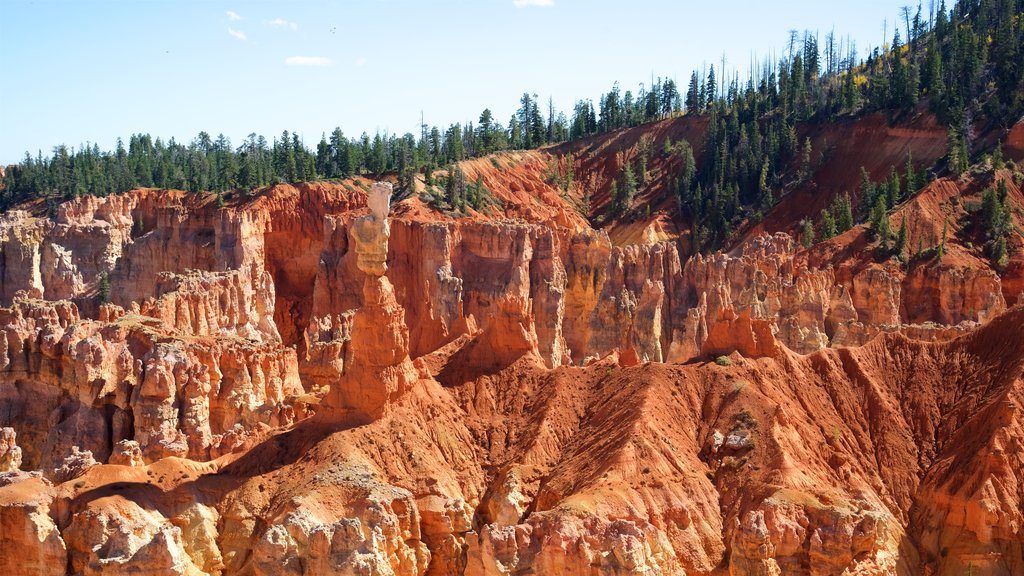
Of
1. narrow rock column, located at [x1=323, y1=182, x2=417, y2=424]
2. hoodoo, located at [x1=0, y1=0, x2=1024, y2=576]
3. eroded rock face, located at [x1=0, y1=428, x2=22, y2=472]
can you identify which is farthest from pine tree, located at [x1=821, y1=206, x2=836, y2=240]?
eroded rock face, located at [x1=0, y1=428, x2=22, y2=472]

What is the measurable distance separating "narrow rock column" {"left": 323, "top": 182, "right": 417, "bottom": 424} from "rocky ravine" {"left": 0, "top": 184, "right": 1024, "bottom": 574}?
0.09m

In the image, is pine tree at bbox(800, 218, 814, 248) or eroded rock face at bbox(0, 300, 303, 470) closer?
eroded rock face at bbox(0, 300, 303, 470)

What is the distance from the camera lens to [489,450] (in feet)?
171

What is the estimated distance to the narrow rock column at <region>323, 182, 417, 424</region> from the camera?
168 feet

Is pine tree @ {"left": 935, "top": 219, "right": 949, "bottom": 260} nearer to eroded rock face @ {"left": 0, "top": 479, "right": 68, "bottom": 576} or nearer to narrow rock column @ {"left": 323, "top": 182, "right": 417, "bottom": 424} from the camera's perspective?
narrow rock column @ {"left": 323, "top": 182, "right": 417, "bottom": 424}

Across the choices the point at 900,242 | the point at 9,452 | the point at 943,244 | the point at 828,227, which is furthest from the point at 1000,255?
the point at 9,452

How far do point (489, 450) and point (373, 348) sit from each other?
6.15m

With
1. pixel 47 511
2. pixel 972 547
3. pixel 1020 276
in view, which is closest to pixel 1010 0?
pixel 1020 276

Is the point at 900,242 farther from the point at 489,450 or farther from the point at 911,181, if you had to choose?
the point at 489,450

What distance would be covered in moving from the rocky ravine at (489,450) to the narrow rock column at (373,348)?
9 cm

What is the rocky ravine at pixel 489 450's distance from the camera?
4384 centimetres

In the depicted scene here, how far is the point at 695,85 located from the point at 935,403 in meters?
107

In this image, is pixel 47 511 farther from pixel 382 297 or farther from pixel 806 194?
pixel 806 194

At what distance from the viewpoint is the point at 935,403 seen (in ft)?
177
